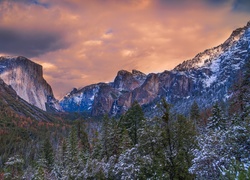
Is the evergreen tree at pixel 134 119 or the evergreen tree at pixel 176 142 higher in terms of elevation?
the evergreen tree at pixel 134 119

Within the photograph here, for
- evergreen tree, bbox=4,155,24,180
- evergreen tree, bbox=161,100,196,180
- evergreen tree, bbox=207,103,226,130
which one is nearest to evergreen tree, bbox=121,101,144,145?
evergreen tree, bbox=4,155,24,180

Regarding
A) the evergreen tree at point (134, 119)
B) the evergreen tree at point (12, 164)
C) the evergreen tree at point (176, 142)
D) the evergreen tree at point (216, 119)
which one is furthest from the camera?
the evergreen tree at point (216, 119)

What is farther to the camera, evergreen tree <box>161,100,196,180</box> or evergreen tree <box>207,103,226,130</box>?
evergreen tree <box>207,103,226,130</box>

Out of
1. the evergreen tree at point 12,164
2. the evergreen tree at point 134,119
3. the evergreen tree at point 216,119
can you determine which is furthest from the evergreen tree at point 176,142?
the evergreen tree at point 216,119

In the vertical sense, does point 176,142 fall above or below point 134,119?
below

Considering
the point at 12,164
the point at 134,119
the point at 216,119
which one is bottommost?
the point at 12,164

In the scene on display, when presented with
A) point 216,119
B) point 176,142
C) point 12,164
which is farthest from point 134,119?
point 176,142

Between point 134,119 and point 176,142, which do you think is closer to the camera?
point 176,142

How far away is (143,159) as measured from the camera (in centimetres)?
1656

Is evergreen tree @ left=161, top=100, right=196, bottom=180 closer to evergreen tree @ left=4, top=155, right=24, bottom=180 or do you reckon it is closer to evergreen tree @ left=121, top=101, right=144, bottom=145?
evergreen tree @ left=121, top=101, right=144, bottom=145

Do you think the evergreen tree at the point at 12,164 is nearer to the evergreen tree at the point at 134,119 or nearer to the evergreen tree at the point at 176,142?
the evergreen tree at the point at 134,119

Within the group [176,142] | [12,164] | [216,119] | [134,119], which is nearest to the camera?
[176,142]

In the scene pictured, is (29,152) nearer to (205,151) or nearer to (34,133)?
(34,133)

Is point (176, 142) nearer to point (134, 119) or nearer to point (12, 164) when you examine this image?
point (134, 119)
